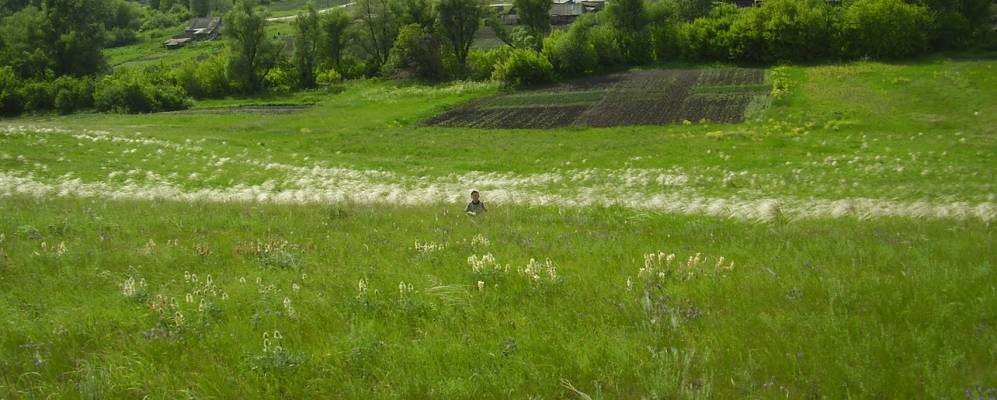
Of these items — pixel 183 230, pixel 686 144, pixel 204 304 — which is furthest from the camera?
pixel 686 144

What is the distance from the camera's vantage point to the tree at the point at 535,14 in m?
102

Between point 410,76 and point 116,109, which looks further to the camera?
point 410,76

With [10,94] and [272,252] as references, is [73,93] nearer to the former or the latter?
[10,94]

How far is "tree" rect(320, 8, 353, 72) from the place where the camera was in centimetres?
10781

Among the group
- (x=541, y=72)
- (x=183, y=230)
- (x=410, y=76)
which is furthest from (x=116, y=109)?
(x=183, y=230)

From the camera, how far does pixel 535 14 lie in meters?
104

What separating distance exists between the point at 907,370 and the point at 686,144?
3720cm

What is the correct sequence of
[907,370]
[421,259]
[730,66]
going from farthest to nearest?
[730,66] → [421,259] → [907,370]

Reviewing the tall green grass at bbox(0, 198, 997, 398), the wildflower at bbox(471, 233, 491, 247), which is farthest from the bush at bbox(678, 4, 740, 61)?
the wildflower at bbox(471, 233, 491, 247)

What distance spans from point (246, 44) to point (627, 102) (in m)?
65.0

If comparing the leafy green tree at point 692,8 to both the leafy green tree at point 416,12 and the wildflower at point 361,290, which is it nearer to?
the leafy green tree at point 416,12

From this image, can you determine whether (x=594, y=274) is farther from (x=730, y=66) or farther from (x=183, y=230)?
(x=730, y=66)

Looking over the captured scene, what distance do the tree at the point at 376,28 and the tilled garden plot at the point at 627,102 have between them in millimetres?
41345

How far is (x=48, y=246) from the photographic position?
34.1 feet
